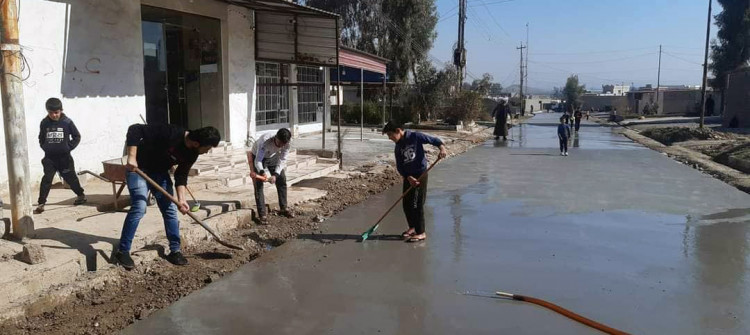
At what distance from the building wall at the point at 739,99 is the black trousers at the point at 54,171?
30.0 meters

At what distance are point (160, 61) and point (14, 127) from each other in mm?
6275

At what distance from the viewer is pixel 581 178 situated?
39.0 ft

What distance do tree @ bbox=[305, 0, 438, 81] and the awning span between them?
57.2 ft

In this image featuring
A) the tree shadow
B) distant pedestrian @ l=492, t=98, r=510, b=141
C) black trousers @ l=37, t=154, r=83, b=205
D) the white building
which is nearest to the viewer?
the tree shadow

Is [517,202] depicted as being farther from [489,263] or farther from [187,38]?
[187,38]

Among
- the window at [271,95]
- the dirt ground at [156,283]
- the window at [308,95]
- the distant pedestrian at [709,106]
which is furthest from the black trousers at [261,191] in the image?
the distant pedestrian at [709,106]

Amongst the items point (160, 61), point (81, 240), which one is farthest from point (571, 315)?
point (160, 61)

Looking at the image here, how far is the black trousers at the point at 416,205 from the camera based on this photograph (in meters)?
6.60

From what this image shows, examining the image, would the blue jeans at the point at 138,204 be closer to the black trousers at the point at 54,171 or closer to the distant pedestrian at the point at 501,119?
the black trousers at the point at 54,171

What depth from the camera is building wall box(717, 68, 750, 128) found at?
27.5 meters

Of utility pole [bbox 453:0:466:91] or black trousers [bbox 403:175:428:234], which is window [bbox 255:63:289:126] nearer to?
black trousers [bbox 403:175:428:234]

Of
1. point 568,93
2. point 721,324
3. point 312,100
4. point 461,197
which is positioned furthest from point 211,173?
point 568,93

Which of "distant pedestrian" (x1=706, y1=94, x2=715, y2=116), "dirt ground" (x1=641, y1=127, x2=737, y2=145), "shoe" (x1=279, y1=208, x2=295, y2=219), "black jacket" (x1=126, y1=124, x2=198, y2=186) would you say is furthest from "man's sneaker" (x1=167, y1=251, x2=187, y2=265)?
"distant pedestrian" (x1=706, y1=94, x2=715, y2=116)

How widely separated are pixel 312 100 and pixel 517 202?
→ 11899 mm
